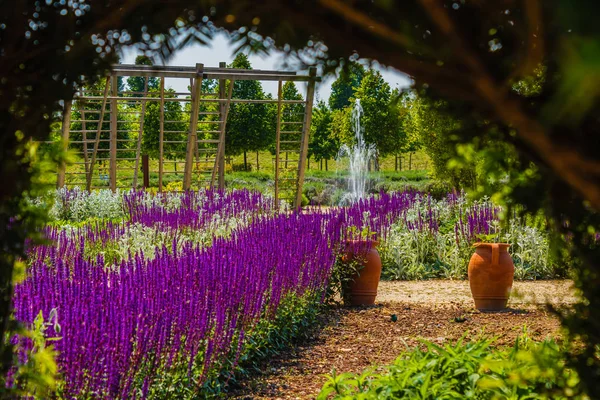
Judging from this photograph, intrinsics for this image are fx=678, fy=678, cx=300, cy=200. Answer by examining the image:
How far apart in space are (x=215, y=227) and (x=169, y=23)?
7.59 meters

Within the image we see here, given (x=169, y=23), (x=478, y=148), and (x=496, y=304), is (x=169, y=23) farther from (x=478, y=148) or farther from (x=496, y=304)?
(x=496, y=304)

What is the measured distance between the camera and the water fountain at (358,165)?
20.0 metres

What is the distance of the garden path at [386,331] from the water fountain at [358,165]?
6420mm

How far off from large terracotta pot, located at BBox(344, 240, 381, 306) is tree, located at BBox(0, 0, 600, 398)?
5.19 meters

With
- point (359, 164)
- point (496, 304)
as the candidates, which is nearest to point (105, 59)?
point (496, 304)

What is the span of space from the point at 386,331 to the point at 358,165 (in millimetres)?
18476

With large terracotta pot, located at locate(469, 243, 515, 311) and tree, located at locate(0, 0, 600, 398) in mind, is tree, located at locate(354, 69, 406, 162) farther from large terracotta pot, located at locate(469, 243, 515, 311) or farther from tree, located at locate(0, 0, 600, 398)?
tree, located at locate(0, 0, 600, 398)

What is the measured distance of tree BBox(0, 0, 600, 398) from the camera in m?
0.94

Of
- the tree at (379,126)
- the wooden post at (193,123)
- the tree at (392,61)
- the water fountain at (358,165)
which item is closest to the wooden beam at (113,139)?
the wooden post at (193,123)

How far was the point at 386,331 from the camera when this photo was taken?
19.0 ft

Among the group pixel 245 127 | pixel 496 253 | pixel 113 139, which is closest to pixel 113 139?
pixel 113 139

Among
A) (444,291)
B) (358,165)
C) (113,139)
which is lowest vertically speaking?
(444,291)

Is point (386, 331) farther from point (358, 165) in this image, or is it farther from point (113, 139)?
point (358, 165)

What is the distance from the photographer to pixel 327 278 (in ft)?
20.6
